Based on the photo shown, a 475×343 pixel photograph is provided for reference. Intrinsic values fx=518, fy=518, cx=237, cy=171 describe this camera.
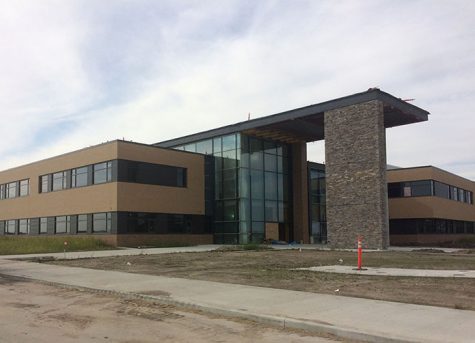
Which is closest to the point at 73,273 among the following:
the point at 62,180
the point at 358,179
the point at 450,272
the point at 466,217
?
the point at 450,272

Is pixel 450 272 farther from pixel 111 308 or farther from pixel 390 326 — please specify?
pixel 111 308

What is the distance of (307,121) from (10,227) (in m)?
32.7

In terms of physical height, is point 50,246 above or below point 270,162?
below

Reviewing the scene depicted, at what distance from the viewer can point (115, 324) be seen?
9.30 metres

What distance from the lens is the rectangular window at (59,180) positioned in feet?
146

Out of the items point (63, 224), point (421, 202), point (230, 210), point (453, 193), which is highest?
point (453, 193)

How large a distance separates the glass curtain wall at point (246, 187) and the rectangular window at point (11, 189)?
2015cm

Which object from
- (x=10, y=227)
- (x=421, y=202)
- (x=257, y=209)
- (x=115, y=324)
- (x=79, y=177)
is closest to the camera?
(x=115, y=324)

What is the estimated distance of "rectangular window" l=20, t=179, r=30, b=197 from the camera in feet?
164

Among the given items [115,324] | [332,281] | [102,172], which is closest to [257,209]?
[102,172]

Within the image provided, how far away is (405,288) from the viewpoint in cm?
1270

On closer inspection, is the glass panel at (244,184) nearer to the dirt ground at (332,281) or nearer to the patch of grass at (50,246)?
the patch of grass at (50,246)

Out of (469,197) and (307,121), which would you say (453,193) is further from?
(307,121)

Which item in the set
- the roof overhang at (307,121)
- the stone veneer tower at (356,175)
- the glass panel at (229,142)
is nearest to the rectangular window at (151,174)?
the glass panel at (229,142)
